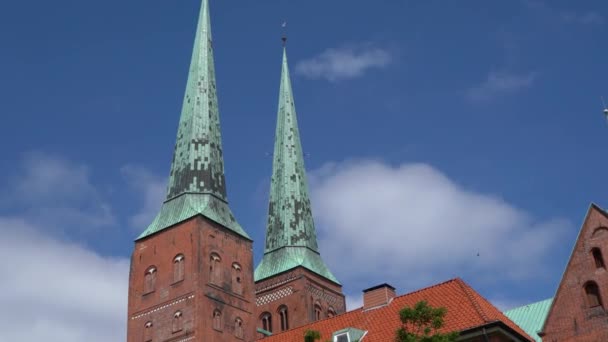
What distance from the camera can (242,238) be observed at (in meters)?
62.8

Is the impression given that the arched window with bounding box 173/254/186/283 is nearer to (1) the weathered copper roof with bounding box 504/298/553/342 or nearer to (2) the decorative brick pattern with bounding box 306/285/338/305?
(2) the decorative brick pattern with bounding box 306/285/338/305

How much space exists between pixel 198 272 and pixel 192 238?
2.73 meters

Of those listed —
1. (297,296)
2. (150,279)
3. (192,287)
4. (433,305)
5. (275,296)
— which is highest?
(275,296)

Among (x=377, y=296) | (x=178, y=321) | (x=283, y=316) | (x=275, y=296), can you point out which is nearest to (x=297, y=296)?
(x=283, y=316)

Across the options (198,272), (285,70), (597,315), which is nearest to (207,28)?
(285,70)

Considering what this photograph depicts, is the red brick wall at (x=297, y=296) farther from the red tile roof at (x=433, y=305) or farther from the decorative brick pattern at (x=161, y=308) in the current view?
the red tile roof at (x=433, y=305)

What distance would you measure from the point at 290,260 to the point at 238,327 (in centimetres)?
1418

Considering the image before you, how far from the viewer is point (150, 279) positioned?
59.6 metres

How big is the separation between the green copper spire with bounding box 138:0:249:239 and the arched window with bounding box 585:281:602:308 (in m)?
28.6

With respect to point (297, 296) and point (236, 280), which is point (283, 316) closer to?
point (297, 296)

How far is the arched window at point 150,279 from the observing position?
194ft

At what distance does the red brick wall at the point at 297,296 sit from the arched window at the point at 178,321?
45.8 ft

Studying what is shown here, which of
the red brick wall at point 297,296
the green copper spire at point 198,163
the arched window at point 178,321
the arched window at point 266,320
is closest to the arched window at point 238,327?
the arched window at point 178,321

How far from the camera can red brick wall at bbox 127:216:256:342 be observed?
185 feet
